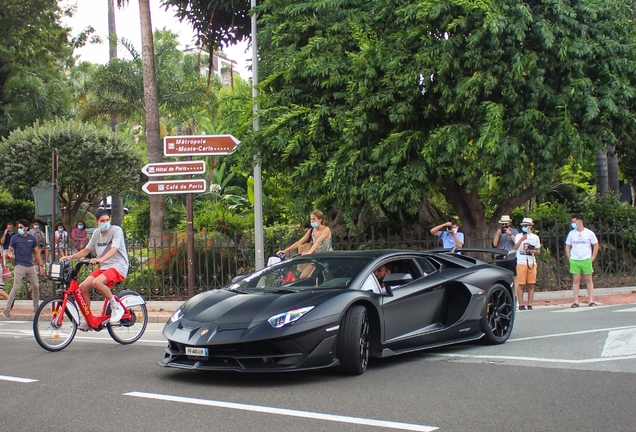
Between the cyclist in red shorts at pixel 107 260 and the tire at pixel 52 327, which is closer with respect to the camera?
the tire at pixel 52 327

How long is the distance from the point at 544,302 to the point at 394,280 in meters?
→ 8.54

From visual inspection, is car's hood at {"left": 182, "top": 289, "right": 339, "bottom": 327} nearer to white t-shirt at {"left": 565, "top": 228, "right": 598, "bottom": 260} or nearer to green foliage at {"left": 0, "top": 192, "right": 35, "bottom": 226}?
white t-shirt at {"left": 565, "top": 228, "right": 598, "bottom": 260}

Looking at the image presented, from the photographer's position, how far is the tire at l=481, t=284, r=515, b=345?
8.69m

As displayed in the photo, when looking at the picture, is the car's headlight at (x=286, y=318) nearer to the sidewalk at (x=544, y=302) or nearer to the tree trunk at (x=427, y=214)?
the sidewalk at (x=544, y=302)

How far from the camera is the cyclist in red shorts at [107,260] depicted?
9812 millimetres

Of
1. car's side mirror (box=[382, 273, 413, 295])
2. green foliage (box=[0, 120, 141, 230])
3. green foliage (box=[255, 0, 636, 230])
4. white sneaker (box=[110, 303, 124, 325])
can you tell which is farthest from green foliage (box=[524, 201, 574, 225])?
green foliage (box=[0, 120, 141, 230])

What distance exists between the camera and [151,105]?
20.3m

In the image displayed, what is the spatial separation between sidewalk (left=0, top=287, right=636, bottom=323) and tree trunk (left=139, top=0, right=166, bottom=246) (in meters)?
4.24

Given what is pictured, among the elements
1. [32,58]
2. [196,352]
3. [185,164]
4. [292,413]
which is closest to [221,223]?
[185,164]

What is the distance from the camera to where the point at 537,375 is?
6930 millimetres

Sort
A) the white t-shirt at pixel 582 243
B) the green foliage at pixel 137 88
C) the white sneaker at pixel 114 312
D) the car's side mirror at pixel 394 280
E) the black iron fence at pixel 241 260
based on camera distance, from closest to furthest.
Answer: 1. the car's side mirror at pixel 394 280
2. the white sneaker at pixel 114 312
3. the white t-shirt at pixel 582 243
4. the black iron fence at pixel 241 260
5. the green foliage at pixel 137 88

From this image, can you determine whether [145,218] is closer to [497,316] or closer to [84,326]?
[84,326]

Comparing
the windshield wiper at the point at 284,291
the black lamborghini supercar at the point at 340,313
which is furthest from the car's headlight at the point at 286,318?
the windshield wiper at the point at 284,291

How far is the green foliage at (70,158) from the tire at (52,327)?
21814mm
